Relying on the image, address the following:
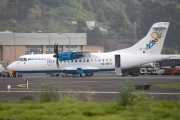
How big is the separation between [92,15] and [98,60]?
104 m

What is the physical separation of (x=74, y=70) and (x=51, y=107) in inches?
1471

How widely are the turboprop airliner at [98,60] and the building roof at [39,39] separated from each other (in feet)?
83.3

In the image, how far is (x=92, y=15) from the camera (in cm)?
16050

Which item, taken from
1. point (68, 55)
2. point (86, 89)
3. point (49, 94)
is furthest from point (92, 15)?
point (49, 94)

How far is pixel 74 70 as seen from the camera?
189 ft

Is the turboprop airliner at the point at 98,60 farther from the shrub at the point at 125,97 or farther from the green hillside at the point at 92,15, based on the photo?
the green hillside at the point at 92,15

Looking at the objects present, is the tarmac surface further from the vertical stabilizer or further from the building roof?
the building roof

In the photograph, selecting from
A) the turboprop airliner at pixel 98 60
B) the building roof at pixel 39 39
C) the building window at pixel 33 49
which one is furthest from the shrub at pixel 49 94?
the building window at pixel 33 49

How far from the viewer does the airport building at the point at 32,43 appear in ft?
271

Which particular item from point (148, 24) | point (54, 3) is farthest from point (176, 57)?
point (54, 3)

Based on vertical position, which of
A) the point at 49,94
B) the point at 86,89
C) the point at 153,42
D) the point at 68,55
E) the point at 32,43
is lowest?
the point at 86,89

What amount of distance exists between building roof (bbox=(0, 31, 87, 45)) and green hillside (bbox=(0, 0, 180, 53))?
35.9 metres

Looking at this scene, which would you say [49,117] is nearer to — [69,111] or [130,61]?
[69,111]

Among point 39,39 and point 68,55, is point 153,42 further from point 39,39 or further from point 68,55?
point 39,39
